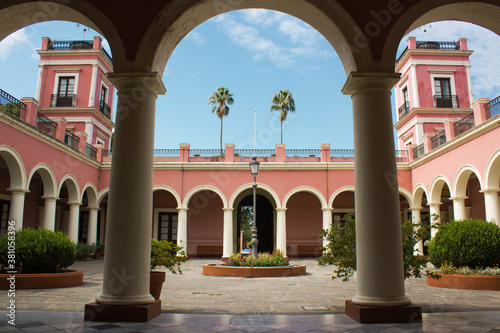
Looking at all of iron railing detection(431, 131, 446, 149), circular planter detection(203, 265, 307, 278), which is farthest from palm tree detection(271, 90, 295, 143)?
circular planter detection(203, 265, 307, 278)

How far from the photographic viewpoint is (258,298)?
24.2 ft

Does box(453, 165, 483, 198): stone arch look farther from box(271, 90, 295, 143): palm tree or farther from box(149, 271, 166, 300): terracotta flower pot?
box(271, 90, 295, 143): palm tree

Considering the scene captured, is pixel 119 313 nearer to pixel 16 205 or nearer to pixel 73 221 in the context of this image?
pixel 16 205

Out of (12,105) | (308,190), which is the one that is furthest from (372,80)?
(308,190)

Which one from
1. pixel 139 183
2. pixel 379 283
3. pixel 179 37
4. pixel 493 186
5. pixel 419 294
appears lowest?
pixel 419 294

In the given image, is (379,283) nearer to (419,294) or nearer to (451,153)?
(419,294)

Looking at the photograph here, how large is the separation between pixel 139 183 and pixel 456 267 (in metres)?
8.29

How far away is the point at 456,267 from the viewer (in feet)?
31.8

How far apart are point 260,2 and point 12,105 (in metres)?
11.0

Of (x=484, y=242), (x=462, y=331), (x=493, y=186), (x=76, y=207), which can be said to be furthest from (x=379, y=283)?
(x=76, y=207)

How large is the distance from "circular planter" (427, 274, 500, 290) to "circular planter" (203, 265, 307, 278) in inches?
180

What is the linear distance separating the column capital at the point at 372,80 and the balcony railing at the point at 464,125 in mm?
11477

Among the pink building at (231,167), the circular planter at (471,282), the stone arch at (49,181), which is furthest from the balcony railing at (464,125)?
the stone arch at (49,181)

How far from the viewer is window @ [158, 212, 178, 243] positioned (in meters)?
22.0
